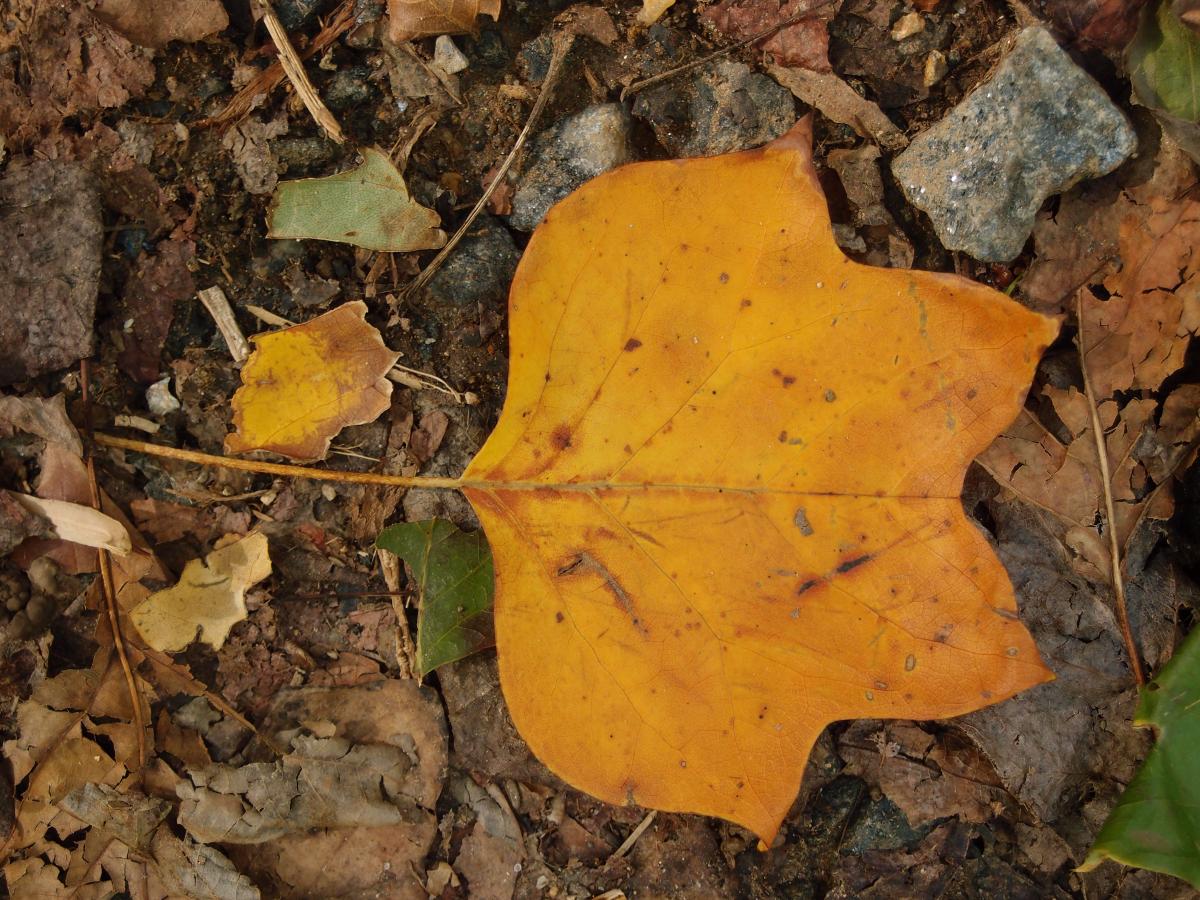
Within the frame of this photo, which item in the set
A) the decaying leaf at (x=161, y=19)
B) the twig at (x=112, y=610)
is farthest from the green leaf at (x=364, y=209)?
the twig at (x=112, y=610)

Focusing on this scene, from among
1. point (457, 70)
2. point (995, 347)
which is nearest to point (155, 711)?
point (457, 70)

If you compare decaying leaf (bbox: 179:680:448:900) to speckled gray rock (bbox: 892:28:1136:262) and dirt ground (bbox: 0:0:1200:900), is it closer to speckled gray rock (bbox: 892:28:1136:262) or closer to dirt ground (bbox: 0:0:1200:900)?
dirt ground (bbox: 0:0:1200:900)

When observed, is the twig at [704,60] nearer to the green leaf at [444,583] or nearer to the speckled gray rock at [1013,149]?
the speckled gray rock at [1013,149]

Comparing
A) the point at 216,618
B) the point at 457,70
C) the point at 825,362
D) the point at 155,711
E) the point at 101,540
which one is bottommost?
the point at 155,711

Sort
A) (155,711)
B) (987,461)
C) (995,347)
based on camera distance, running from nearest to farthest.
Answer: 1. (995,347)
2. (987,461)
3. (155,711)

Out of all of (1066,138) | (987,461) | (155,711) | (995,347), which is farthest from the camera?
(155,711)

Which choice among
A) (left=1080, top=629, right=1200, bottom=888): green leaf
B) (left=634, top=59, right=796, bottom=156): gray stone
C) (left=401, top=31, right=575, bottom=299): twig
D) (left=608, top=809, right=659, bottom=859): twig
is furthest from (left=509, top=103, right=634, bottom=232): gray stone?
(left=1080, top=629, right=1200, bottom=888): green leaf

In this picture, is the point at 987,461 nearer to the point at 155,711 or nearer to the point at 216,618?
the point at 216,618
